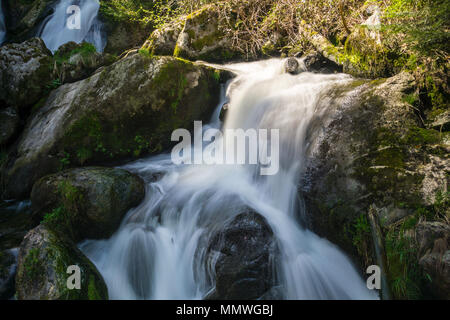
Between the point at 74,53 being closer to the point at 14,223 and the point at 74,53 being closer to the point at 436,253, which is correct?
the point at 14,223

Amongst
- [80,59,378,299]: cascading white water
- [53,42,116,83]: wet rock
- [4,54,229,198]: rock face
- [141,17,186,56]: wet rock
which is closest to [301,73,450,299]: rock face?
[80,59,378,299]: cascading white water

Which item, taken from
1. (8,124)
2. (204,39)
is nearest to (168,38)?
(204,39)

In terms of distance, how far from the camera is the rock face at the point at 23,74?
586cm

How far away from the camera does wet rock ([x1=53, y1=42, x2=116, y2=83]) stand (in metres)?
6.24

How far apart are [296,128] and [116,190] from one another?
2.86 metres

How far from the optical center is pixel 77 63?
6398mm

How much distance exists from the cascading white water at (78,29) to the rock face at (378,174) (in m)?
9.27

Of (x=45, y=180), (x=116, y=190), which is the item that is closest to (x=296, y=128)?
(x=116, y=190)

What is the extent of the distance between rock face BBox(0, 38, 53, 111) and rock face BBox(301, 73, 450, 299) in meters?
5.80

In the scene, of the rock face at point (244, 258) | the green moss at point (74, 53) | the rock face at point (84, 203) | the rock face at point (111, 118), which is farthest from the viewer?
the green moss at point (74, 53)

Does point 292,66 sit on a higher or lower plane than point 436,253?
higher

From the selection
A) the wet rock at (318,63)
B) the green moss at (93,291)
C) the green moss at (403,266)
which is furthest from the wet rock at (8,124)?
the green moss at (403,266)

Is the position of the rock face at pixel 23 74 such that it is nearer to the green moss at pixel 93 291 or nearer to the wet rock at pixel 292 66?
the green moss at pixel 93 291

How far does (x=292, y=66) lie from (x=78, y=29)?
8262 mm
